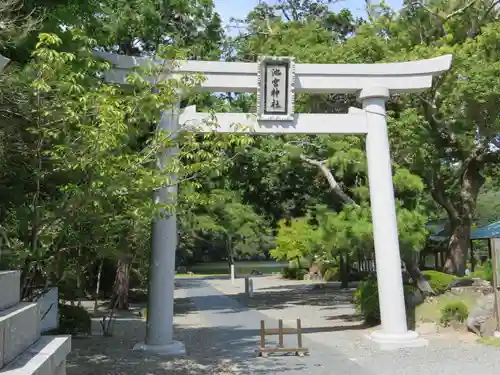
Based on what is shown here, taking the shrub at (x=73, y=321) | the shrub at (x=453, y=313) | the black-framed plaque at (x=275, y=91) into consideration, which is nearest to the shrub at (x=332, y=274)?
the shrub at (x=453, y=313)

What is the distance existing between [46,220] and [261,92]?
547 cm

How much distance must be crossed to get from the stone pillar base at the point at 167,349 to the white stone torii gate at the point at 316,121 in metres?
0.02

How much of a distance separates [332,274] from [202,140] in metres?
23.9

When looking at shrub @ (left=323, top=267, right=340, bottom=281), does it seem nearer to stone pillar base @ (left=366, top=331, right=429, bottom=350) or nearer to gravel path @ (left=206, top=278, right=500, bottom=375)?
gravel path @ (left=206, top=278, right=500, bottom=375)

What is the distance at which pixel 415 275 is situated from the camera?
13.9 metres

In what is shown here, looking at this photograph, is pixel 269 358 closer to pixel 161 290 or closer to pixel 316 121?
pixel 161 290

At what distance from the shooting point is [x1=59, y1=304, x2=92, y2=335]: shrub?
12391 mm

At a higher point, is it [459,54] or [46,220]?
[459,54]

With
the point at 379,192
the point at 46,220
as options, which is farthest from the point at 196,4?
the point at 46,220

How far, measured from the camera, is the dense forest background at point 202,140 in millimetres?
6301

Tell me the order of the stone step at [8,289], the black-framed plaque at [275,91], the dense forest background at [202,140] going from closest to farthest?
the stone step at [8,289]
the dense forest background at [202,140]
the black-framed plaque at [275,91]

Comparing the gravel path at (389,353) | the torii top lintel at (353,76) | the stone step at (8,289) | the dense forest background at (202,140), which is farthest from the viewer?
the torii top lintel at (353,76)

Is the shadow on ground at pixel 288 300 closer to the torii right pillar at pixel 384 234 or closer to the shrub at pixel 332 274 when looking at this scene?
the shrub at pixel 332 274

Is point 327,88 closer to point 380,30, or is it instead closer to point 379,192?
point 379,192
